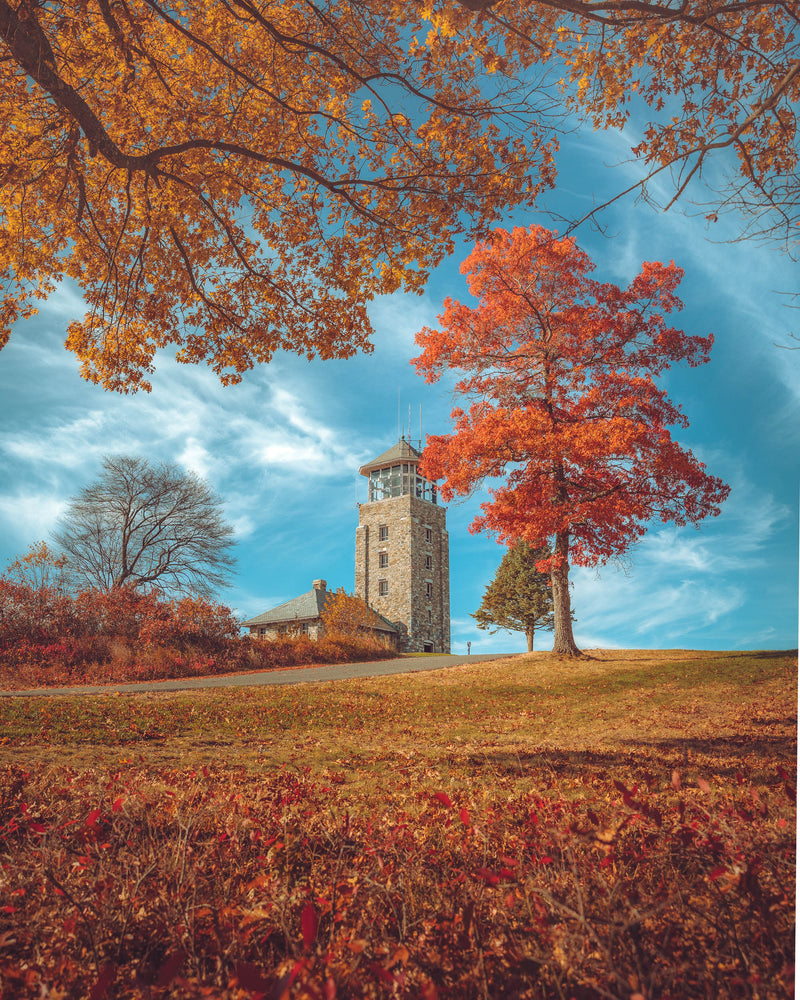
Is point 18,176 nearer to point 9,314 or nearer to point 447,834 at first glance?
point 9,314

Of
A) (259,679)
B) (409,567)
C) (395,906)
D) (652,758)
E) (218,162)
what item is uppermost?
(218,162)

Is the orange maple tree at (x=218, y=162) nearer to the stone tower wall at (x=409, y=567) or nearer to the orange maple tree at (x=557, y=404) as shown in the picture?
the orange maple tree at (x=557, y=404)

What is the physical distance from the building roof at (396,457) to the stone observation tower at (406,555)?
0.07m

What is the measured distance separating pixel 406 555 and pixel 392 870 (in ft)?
117

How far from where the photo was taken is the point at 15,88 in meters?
8.27

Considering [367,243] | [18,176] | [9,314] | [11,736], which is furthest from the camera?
[9,314]

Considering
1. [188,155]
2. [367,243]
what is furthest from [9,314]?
[367,243]

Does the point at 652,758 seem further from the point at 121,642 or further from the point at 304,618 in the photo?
the point at 304,618

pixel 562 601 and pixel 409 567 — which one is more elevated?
pixel 409 567

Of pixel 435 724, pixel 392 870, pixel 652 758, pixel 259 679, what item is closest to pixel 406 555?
pixel 259 679

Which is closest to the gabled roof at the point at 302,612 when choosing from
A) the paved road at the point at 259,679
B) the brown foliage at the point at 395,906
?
the paved road at the point at 259,679

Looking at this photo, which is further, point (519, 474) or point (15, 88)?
point (519, 474)

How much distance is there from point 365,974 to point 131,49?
10.2 m

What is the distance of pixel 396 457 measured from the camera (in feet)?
139
